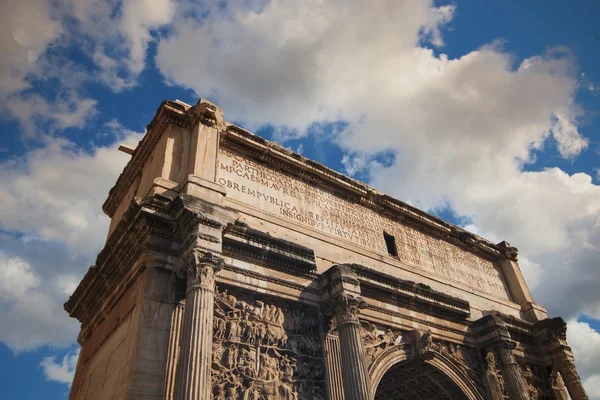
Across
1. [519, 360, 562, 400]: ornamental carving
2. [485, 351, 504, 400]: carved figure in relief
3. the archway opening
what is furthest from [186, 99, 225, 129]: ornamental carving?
[519, 360, 562, 400]: ornamental carving

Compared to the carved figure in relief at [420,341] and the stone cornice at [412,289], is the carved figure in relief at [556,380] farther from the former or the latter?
the carved figure in relief at [420,341]

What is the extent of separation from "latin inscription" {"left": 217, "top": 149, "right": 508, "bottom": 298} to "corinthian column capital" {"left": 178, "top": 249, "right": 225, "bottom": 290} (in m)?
2.59

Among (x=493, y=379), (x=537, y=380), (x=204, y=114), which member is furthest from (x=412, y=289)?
(x=204, y=114)

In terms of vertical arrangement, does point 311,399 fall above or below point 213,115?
below

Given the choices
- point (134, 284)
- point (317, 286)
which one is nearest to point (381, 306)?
point (317, 286)

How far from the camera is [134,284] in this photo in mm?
8930

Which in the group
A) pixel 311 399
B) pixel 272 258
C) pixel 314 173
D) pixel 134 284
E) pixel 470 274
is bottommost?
pixel 311 399

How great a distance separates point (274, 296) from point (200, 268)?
6.98 feet

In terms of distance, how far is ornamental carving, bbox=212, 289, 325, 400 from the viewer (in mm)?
8242

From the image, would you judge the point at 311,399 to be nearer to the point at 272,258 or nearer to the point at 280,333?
the point at 280,333

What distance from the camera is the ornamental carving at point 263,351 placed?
824cm

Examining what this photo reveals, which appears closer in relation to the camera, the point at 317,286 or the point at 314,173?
the point at 317,286

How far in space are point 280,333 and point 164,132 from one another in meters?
5.33

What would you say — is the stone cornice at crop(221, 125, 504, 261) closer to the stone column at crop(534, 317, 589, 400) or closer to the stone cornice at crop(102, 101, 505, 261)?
the stone cornice at crop(102, 101, 505, 261)
